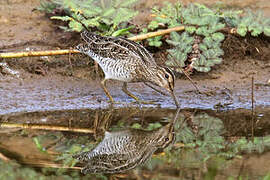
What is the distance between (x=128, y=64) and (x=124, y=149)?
73.6 inches

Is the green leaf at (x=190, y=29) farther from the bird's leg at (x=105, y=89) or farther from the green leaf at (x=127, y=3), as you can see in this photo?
the bird's leg at (x=105, y=89)

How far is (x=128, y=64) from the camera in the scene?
7.51m

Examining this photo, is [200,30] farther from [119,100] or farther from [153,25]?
[119,100]

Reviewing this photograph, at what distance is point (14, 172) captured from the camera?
17.3 feet

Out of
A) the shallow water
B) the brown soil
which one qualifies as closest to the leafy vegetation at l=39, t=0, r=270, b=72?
the brown soil

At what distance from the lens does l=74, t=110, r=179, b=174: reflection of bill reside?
5.47 metres

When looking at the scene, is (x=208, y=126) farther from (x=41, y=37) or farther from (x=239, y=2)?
(x=239, y=2)

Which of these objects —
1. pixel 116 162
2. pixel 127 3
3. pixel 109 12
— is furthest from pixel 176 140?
pixel 127 3

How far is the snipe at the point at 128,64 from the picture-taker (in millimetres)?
7445

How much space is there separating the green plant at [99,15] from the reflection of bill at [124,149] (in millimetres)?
2545

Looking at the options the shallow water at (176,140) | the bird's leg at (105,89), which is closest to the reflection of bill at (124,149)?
the shallow water at (176,140)

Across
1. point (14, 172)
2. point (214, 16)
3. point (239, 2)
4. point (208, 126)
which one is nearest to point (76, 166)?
point (14, 172)

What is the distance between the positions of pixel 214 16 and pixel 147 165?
3.97 metres

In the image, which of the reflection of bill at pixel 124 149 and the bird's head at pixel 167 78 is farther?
the bird's head at pixel 167 78
